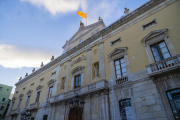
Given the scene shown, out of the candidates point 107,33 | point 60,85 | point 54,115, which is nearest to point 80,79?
point 60,85

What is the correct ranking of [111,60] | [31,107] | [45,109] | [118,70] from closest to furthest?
[118,70] → [111,60] → [45,109] → [31,107]

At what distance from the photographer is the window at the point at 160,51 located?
30.5 ft

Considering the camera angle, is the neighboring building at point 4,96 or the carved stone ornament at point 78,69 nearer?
the carved stone ornament at point 78,69

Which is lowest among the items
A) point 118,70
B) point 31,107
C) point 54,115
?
point 54,115

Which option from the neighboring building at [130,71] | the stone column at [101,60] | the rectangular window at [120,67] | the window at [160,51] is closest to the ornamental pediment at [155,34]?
the neighboring building at [130,71]

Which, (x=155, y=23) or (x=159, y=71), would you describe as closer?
(x=159, y=71)

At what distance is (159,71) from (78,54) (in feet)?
33.8

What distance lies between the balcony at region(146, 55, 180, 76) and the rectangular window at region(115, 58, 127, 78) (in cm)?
254

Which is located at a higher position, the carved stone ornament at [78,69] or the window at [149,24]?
the window at [149,24]

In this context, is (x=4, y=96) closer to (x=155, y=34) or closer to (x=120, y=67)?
(x=120, y=67)

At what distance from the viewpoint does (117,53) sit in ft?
39.7

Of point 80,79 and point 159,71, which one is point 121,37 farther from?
point 80,79

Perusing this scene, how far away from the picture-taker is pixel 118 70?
11.5m

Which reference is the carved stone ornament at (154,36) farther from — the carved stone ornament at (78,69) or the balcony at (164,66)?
the carved stone ornament at (78,69)
